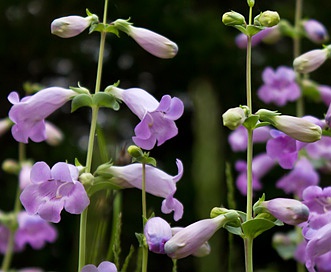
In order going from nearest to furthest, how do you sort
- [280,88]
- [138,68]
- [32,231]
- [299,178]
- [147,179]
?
[147,179] < [299,178] < [280,88] < [32,231] < [138,68]

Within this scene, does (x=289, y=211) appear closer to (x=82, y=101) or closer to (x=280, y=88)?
(x=82, y=101)

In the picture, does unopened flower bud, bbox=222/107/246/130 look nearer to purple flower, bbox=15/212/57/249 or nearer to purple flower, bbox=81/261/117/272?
purple flower, bbox=81/261/117/272

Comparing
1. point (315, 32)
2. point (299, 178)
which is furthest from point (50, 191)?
point (315, 32)

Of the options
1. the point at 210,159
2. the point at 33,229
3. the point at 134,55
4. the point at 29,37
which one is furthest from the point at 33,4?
the point at 210,159

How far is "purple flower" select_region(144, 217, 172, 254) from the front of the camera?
3.65 ft

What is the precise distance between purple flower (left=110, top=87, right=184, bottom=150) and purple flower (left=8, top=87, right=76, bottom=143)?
0.10 meters

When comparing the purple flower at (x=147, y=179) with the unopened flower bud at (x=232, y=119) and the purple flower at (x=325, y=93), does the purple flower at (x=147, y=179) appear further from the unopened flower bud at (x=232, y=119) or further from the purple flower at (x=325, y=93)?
the purple flower at (x=325, y=93)

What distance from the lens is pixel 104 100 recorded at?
50.1 inches

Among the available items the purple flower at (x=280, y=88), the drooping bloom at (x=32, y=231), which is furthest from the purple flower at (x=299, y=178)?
the drooping bloom at (x=32, y=231)

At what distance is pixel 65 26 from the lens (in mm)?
1311

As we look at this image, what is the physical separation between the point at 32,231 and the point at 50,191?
143 centimetres

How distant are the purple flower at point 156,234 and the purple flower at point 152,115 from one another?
14 cm

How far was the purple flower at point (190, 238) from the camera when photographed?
1.09 metres

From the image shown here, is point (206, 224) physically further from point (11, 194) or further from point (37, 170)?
point (11, 194)
